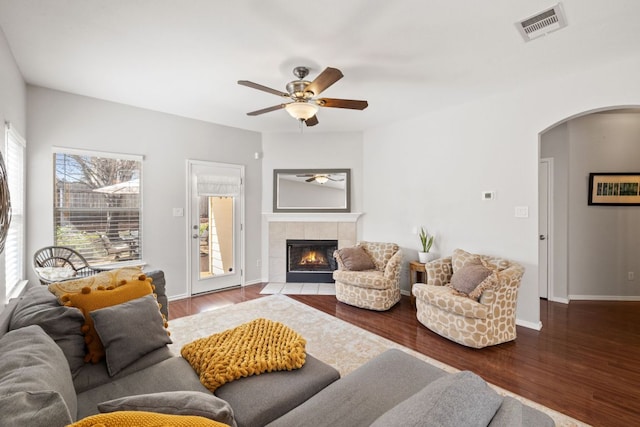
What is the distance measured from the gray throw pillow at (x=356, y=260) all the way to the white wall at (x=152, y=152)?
1.73 metres

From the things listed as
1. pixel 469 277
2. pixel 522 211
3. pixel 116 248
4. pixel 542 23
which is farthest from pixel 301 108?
pixel 116 248

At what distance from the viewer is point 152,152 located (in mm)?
4047

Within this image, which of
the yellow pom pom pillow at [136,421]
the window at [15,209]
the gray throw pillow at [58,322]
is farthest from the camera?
the window at [15,209]

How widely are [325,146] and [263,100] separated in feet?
5.55

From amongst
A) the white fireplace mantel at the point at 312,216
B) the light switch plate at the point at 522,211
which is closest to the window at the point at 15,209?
the white fireplace mantel at the point at 312,216

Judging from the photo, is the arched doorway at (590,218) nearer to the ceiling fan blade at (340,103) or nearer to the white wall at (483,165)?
the white wall at (483,165)

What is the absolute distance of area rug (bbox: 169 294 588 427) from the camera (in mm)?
2600

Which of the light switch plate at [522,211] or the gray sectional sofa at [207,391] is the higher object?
the light switch plate at [522,211]

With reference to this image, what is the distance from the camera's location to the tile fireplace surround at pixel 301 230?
513cm

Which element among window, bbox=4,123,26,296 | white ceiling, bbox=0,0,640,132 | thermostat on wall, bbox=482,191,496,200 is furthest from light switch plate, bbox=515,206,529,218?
window, bbox=4,123,26,296

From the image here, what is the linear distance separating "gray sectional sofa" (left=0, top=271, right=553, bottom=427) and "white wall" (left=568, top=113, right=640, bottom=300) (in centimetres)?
404

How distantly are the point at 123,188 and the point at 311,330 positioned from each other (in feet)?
9.82

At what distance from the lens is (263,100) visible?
12.2 feet

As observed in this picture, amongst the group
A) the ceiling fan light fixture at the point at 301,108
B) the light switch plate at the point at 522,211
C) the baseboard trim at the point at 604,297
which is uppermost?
the ceiling fan light fixture at the point at 301,108
